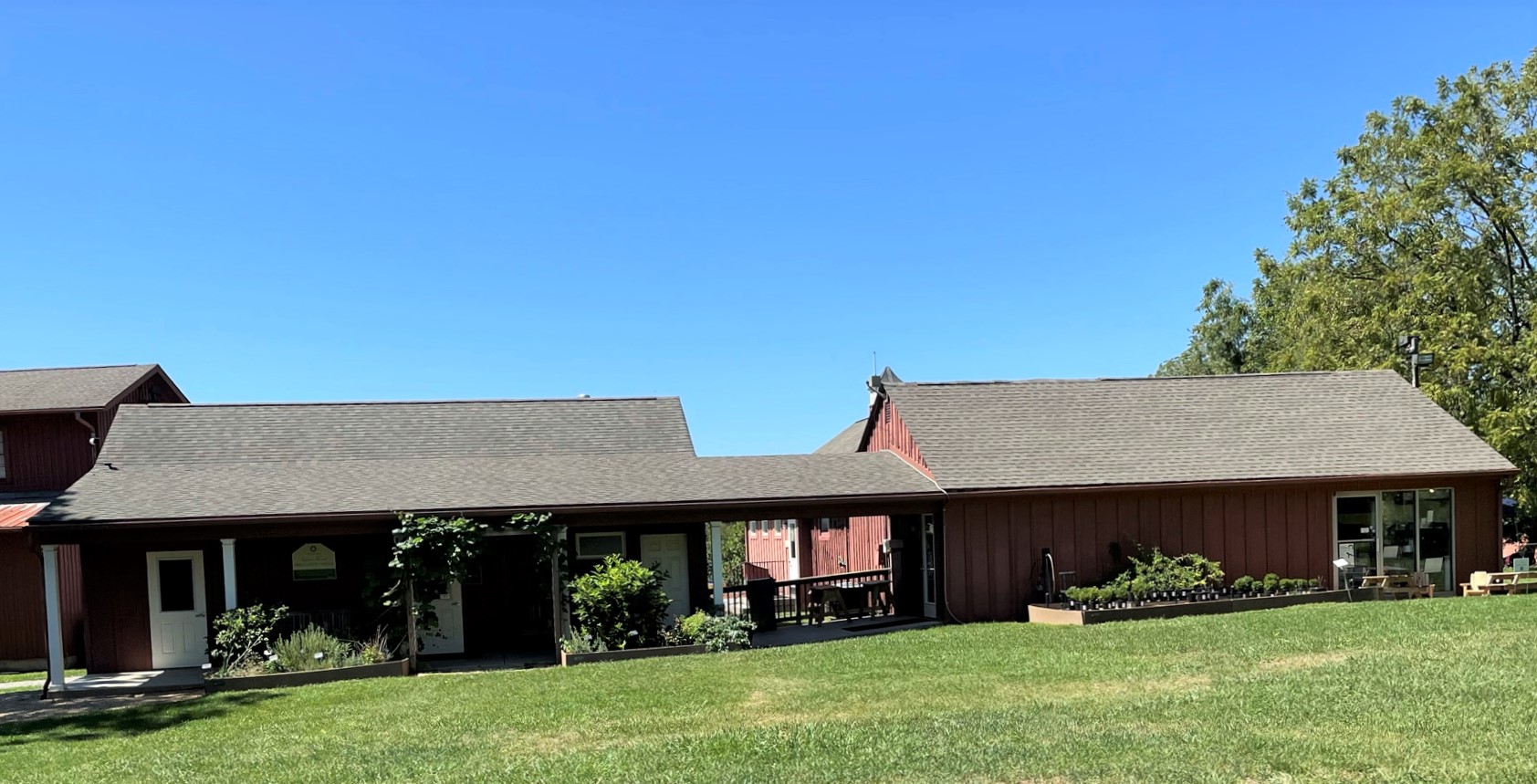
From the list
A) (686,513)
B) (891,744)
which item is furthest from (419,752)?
(686,513)

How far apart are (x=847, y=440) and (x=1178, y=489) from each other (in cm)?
1228

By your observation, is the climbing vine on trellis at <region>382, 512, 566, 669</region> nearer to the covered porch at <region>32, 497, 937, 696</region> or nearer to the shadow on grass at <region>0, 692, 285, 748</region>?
the covered porch at <region>32, 497, 937, 696</region>

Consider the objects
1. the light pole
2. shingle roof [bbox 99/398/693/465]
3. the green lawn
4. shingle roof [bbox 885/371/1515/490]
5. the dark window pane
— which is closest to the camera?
the green lawn

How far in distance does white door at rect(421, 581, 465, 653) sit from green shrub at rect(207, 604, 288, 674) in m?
2.44

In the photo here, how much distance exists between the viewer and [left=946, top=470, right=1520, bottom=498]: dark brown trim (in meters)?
16.2

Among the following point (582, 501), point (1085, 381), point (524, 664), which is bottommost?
point (524, 664)

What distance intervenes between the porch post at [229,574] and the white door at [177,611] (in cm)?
193

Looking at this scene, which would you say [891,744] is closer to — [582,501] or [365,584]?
[582,501]

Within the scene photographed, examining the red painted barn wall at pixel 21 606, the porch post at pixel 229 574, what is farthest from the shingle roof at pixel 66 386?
the porch post at pixel 229 574

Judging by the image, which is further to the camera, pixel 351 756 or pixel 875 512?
A: pixel 875 512

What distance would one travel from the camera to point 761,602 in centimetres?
1748

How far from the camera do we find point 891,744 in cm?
779

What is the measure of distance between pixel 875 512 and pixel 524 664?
19.3ft

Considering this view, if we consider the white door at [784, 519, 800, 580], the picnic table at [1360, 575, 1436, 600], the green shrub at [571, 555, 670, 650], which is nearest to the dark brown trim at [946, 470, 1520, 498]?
the picnic table at [1360, 575, 1436, 600]
